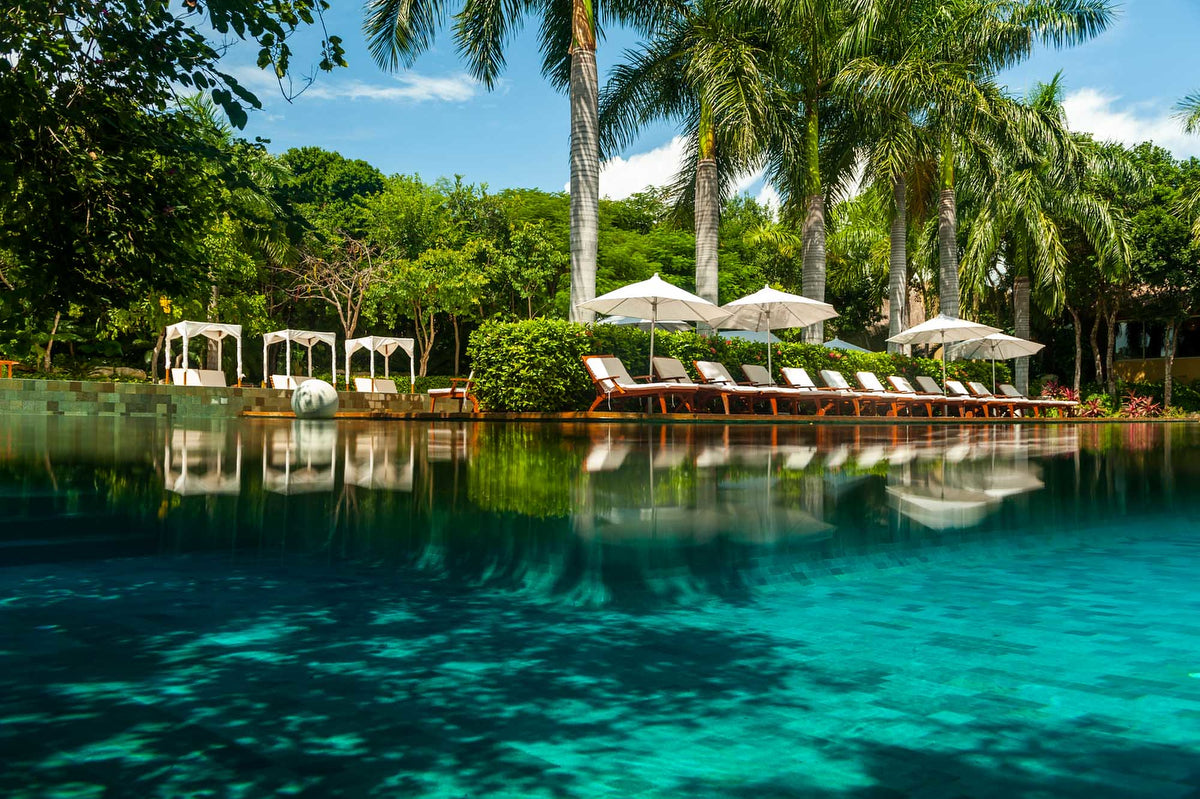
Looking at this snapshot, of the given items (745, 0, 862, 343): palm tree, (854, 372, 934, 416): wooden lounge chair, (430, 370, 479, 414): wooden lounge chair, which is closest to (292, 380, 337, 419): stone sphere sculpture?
(430, 370, 479, 414): wooden lounge chair

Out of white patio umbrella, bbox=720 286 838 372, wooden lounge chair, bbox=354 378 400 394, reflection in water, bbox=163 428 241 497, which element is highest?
white patio umbrella, bbox=720 286 838 372

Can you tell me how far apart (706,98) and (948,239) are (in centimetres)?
1063

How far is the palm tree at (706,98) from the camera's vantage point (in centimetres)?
1870

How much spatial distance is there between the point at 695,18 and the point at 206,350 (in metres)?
21.8

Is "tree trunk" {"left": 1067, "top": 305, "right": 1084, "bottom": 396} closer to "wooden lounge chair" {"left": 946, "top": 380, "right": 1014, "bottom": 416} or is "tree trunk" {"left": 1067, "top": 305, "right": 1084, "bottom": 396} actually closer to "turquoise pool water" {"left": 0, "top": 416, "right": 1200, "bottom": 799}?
"wooden lounge chair" {"left": 946, "top": 380, "right": 1014, "bottom": 416}

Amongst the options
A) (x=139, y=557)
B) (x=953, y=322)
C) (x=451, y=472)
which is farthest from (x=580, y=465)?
(x=953, y=322)

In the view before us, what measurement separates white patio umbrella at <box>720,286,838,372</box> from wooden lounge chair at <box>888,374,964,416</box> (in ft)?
9.23

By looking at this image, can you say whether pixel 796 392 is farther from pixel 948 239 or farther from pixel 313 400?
pixel 948 239

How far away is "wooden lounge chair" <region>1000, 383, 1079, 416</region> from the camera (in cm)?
2550

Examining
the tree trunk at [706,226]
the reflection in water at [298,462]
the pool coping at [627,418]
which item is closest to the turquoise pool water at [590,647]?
the reflection in water at [298,462]

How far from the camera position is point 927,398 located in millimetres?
21078

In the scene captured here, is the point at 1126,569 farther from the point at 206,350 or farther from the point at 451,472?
the point at 206,350

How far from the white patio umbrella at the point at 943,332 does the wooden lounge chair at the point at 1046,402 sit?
303 centimetres

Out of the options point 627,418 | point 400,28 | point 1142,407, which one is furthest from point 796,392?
point 1142,407
